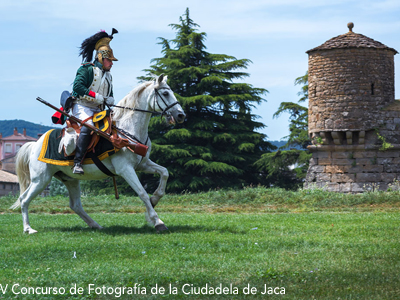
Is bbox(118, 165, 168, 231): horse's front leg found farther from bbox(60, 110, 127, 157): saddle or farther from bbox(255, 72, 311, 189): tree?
bbox(255, 72, 311, 189): tree

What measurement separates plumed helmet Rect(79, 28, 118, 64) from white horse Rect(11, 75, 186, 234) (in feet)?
2.98

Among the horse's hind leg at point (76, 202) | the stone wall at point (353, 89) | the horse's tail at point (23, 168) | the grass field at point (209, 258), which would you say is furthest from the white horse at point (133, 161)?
the stone wall at point (353, 89)

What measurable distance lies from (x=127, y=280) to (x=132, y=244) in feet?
7.58

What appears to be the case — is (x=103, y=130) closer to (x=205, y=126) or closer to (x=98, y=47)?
(x=98, y=47)

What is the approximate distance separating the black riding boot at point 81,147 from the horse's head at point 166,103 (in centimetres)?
132

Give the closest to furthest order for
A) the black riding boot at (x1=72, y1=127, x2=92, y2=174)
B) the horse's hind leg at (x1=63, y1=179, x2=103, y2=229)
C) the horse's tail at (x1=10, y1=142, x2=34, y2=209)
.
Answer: the black riding boot at (x1=72, y1=127, x2=92, y2=174) → the horse's hind leg at (x1=63, y1=179, x2=103, y2=229) → the horse's tail at (x1=10, y1=142, x2=34, y2=209)

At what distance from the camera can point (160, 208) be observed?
57.7ft

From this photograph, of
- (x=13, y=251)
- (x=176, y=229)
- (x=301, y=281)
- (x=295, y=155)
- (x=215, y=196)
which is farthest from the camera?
(x=295, y=155)

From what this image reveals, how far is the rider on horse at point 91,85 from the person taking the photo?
1041 cm

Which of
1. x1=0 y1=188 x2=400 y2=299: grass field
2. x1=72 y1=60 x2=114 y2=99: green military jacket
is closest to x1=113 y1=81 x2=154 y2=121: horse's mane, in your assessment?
x1=72 y1=60 x2=114 y2=99: green military jacket

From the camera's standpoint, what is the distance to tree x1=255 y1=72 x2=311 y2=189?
33.5 m

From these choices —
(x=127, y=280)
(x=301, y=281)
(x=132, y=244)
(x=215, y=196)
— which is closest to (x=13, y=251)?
(x=132, y=244)

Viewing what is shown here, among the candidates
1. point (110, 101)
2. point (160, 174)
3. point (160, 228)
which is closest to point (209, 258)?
point (160, 228)

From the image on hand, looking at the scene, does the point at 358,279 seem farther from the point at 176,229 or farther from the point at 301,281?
the point at 176,229
